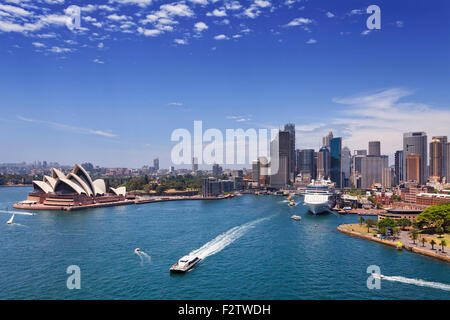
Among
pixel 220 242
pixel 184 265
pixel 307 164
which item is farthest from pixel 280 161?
pixel 184 265

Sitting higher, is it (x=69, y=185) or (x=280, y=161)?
(x=280, y=161)

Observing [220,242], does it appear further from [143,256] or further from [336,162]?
[336,162]

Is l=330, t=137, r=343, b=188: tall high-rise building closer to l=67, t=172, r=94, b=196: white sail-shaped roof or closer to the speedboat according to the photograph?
l=67, t=172, r=94, b=196: white sail-shaped roof

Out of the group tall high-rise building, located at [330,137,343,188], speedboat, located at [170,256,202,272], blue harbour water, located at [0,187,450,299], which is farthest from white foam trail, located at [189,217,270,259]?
tall high-rise building, located at [330,137,343,188]

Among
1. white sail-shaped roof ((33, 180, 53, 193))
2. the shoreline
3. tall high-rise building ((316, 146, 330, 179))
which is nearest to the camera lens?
the shoreline

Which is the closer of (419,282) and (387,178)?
(419,282)

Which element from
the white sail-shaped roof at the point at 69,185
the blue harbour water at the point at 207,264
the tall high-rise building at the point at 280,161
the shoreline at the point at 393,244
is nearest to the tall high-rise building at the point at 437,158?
the tall high-rise building at the point at 280,161
